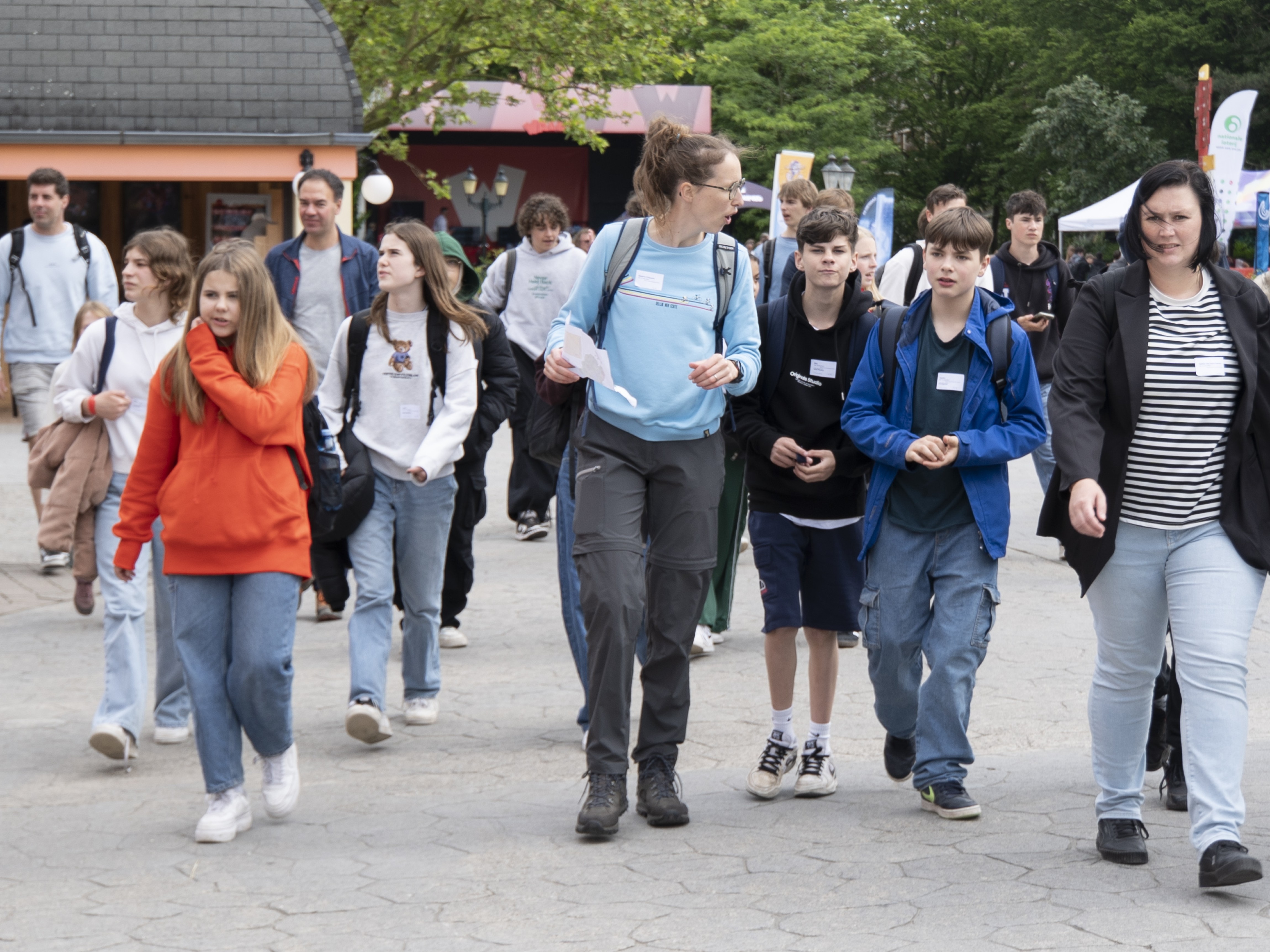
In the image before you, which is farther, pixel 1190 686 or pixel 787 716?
pixel 787 716

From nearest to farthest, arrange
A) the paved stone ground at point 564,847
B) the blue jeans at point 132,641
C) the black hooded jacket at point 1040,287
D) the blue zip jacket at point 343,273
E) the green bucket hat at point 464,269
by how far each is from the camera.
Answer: the paved stone ground at point 564,847, the blue jeans at point 132,641, the green bucket hat at point 464,269, the blue zip jacket at point 343,273, the black hooded jacket at point 1040,287

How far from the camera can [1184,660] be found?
13.6ft

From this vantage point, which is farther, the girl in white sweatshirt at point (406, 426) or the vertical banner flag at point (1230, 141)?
the vertical banner flag at point (1230, 141)

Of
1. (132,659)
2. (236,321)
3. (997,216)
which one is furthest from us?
(997,216)

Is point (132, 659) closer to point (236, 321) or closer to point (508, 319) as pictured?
point (236, 321)

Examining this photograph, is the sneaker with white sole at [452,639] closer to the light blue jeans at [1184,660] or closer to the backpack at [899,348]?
the backpack at [899,348]

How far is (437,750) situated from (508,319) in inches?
189

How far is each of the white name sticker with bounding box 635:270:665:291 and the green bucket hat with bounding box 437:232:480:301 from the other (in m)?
2.55

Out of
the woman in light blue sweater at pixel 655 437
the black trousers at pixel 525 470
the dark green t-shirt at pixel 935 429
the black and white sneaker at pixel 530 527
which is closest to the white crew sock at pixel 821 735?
the woman in light blue sweater at pixel 655 437

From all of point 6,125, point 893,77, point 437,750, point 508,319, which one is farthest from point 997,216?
point 437,750

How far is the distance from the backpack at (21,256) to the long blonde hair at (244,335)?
5.25 metres

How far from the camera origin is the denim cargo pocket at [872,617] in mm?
4773

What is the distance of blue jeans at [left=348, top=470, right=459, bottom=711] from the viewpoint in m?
5.68

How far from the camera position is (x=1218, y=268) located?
429cm
